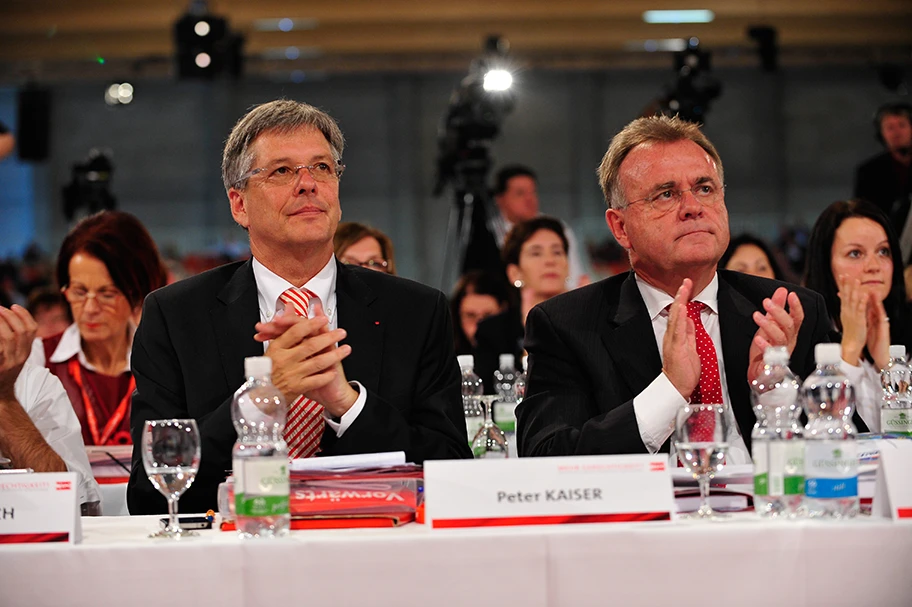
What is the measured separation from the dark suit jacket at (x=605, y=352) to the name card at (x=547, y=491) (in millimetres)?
683

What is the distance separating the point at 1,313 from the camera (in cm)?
246

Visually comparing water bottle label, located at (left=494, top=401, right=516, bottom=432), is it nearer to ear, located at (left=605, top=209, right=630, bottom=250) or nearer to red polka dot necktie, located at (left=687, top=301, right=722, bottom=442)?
ear, located at (left=605, top=209, right=630, bottom=250)

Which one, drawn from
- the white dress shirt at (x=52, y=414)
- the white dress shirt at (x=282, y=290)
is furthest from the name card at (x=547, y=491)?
the white dress shirt at (x=52, y=414)

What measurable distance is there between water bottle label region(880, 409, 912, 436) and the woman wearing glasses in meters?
2.31

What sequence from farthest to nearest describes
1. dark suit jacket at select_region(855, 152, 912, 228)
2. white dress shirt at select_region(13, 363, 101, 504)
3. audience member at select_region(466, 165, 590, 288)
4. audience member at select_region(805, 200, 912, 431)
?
1. audience member at select_region(466, 165, 590, 288)
2. dark suit jacket at select_region(855, 152, 912, 228)
3. audience member at select_region(805, 200, 912, 431)
4. white dress shirt at select_region(13, 363, 101, 504)

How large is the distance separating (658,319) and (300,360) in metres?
0.89

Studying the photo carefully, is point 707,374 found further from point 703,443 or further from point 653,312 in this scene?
point 703,443

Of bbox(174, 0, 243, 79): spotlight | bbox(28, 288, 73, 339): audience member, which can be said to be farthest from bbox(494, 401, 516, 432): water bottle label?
bbox(174, 0, 243, 79): spotlight

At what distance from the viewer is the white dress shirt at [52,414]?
2.64 meters

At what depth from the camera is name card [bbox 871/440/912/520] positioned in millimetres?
1537

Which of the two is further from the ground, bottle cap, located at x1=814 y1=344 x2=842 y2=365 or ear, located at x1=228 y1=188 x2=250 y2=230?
ear, located at x1=228 y1=188 x2=250 y2=230

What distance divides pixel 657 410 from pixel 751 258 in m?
2.72

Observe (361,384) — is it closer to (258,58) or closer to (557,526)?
(557,526)

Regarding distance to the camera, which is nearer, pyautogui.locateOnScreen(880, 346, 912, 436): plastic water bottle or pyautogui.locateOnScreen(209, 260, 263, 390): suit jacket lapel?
pyautogui.locateOnScreen(209, 260, 263, 390): suit jacket lapel
